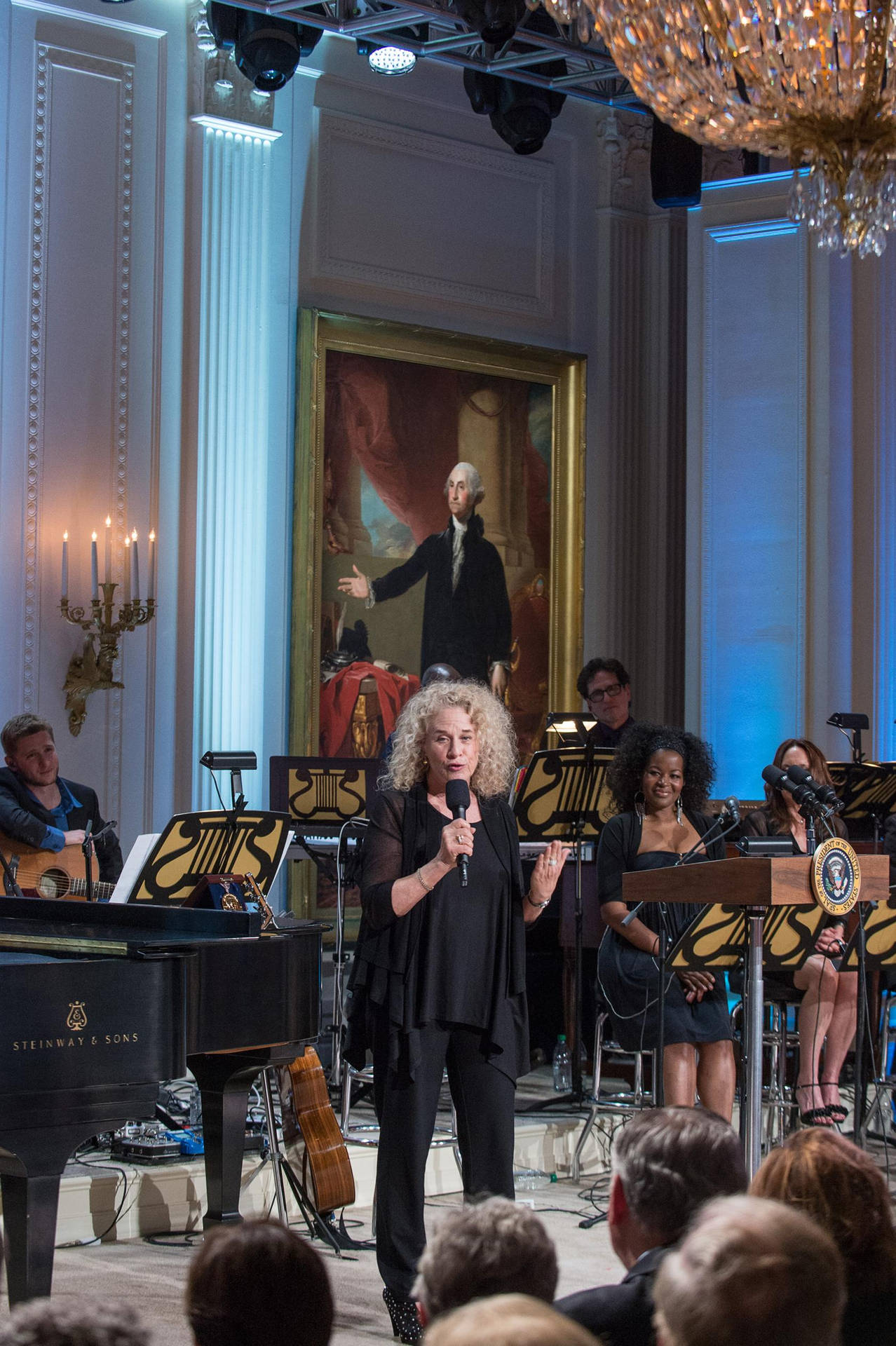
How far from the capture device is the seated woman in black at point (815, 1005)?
19.7ft

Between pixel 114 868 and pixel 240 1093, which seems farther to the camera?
pixel 114 868

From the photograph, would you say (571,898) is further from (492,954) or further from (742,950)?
(492,954)

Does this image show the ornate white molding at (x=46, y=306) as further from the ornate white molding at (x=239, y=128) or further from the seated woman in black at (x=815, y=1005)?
the seated woman in black at (x=815, y=1005)

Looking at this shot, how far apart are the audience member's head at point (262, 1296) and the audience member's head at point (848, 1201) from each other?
0.75 metres

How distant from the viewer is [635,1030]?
18.1 feet

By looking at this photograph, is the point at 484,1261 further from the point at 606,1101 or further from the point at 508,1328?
the point at 606,1101

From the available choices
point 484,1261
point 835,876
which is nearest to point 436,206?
point 835,876

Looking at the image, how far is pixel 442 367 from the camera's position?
9.98 meters

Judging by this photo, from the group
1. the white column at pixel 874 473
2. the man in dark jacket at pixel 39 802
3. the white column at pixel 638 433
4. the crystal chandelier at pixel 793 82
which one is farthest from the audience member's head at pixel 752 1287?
the white column at pixel 638 433

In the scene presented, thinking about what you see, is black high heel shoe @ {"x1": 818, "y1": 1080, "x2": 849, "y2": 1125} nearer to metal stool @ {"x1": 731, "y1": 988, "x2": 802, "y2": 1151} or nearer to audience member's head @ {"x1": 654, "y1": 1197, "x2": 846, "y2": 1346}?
metal stool @ {"x1": 731, "y1": 988, "x2": 802, "y2": 1151}

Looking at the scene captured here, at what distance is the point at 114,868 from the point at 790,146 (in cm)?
382

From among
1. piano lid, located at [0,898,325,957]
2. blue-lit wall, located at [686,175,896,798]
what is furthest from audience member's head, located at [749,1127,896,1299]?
blue-lit wall, located at [686,175,896,798]

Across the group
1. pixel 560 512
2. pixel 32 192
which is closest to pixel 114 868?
pixel 32 192

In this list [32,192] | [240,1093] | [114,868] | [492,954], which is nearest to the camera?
[492,954]
